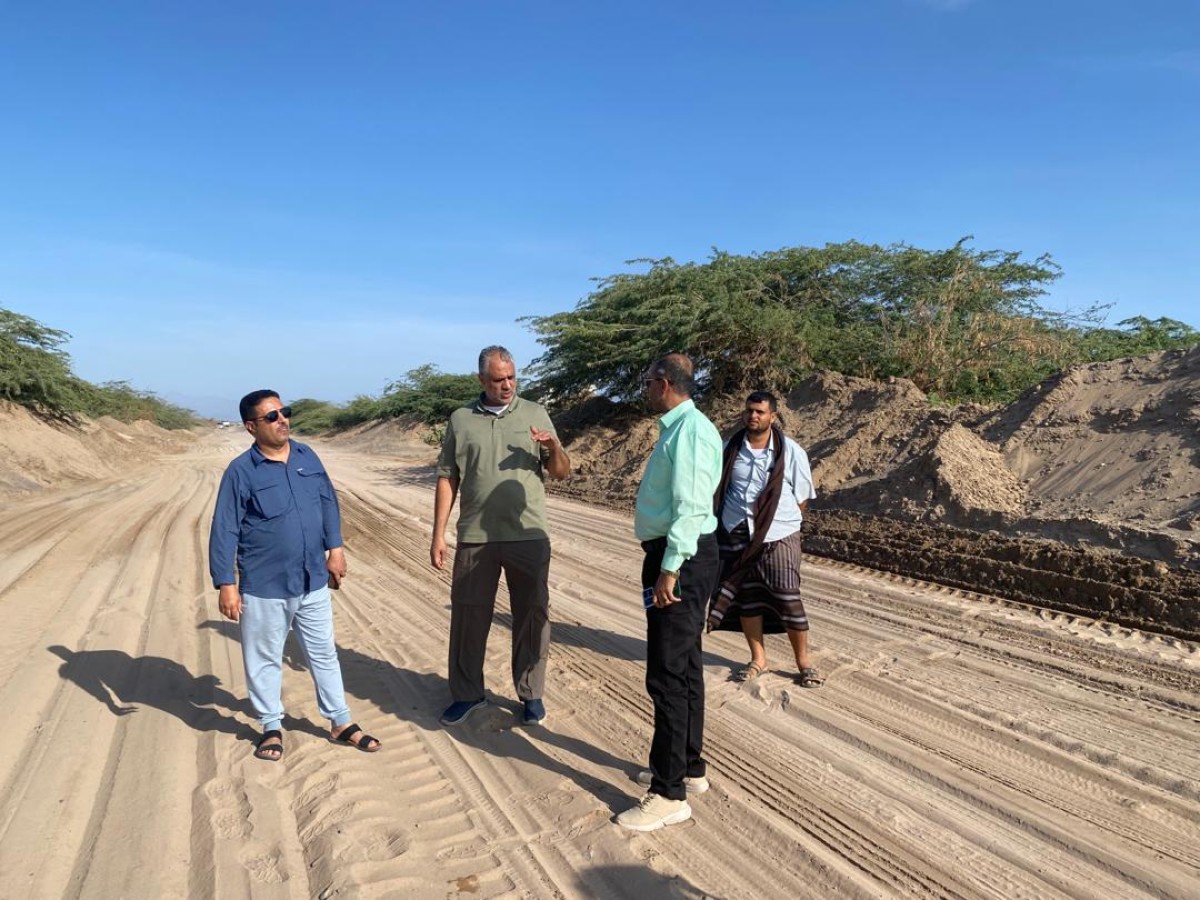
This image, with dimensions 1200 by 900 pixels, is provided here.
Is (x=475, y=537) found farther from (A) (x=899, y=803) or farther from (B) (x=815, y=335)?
(B) (x=815, y=335)

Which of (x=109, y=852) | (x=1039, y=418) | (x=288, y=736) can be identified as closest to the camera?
(x=109, y=852)

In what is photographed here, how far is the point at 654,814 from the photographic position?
2973 mm

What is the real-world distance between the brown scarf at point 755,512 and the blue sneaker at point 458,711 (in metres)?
1.47

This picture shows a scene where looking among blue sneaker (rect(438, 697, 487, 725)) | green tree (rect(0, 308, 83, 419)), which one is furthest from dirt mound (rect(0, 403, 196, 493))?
blue sneaker (rect(438, 697, 487, 725))

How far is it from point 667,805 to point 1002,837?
129cm

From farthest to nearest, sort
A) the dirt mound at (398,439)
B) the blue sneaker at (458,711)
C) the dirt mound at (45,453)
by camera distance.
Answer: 1. the dirt mound at (398,439)
2. the dirt mound at (45,453)
3. the blue sneaker at (458,711)

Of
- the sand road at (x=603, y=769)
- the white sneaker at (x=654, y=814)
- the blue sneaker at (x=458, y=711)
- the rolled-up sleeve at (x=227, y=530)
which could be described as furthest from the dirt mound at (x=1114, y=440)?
the rolled-up sleeve at (x=227, y=530)

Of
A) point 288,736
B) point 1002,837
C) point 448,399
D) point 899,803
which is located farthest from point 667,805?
point 448,399

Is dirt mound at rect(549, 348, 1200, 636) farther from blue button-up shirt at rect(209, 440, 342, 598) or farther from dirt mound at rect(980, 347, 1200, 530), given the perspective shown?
blue button-up shirt at rect(209, 440, 342, 598)

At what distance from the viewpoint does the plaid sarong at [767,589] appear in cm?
451

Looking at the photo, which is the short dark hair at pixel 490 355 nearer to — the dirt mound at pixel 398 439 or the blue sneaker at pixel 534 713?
the blue sneaker at pixel 534 713

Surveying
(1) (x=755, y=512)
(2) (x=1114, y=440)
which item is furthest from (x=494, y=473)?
(2) (x=1114, y=440)

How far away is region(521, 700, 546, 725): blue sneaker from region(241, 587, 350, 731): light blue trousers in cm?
92

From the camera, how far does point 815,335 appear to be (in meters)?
16.4
